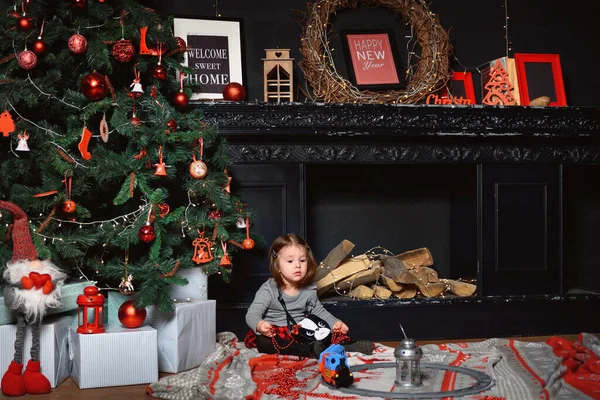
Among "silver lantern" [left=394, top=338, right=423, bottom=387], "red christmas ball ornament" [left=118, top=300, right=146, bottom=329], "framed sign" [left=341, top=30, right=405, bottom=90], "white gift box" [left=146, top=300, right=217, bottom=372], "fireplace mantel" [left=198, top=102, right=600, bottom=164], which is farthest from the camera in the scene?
"framed sign" [left=341, top=30, right=405, bottom=90]

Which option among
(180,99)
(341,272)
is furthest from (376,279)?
(180,99)

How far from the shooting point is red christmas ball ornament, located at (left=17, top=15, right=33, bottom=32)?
2.87 meters

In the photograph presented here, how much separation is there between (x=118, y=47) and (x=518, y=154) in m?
2.00

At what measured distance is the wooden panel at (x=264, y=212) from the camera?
11.7ft

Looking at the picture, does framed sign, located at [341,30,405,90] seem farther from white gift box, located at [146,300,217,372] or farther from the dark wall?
white gift box, located at [146,300,217,372]

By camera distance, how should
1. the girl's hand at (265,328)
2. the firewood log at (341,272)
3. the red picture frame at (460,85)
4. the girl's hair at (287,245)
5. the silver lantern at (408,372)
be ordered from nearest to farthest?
the silver lantern at (408,372), the girl's hand at (265,328), the girl's hair at (287,245), the firewood log at (341,272), the red picture frame at (460,85)

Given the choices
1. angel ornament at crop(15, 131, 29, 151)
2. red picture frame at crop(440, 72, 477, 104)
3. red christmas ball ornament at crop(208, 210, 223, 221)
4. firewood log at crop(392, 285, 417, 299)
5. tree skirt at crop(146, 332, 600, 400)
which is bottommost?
tree skirt at crop(146, 332, 600, 400)

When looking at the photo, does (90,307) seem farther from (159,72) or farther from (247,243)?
(159,72)

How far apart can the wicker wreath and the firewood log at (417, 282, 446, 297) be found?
0.95 meters

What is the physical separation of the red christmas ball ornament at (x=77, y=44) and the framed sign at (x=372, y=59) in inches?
60.5

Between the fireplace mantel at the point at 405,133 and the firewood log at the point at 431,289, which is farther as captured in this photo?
the firewood log at the point at 431,289

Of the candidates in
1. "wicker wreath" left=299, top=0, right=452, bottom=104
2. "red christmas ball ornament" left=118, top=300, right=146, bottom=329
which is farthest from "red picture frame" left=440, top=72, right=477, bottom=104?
"red christmas ball ornament" left=118, top=300, right=146, bottom=329

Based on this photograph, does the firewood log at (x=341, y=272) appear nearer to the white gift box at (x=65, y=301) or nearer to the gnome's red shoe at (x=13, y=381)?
the white gift box at (x=65, y=301)

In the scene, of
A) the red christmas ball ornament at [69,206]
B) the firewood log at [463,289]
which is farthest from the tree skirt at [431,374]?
the red christmas ball ornament at [69,206]
